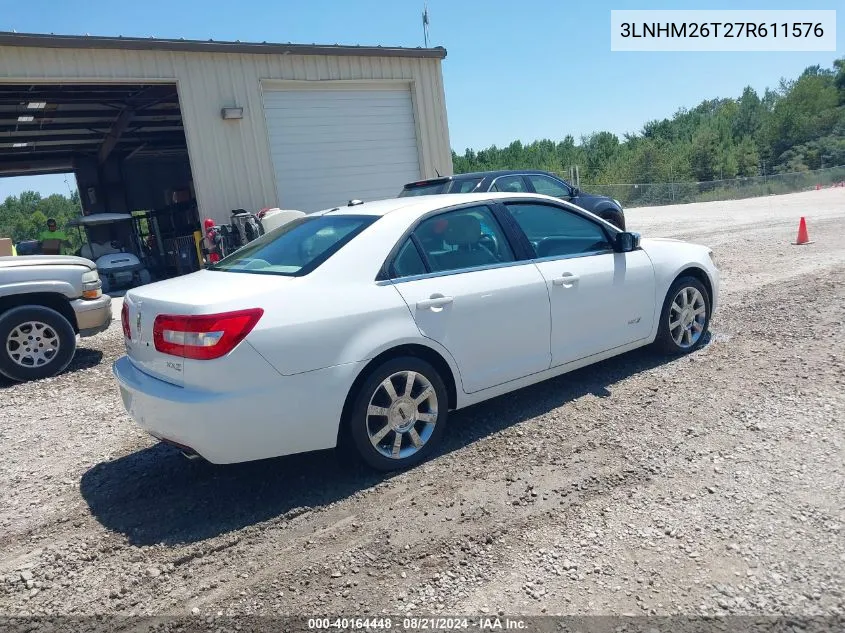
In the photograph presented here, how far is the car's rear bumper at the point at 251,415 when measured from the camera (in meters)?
3.31

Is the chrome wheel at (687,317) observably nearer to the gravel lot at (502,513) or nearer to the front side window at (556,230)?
the gravel lot at (502,513)

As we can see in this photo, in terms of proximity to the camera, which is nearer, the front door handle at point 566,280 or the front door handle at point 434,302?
the front door handle at point 434,302

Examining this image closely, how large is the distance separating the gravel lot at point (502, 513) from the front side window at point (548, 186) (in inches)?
255

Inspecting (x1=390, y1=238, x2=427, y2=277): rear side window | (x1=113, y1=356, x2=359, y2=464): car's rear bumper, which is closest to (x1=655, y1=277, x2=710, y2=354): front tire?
(x1=390, y1=238, x2=427, y2=277): rear side window

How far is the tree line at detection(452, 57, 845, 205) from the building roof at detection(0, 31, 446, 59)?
1872 inches

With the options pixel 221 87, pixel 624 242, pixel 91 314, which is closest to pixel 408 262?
pixel 624 242

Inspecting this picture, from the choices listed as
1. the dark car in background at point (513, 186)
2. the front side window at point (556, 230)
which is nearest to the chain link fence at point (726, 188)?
the dark car in background at point (513, 186)

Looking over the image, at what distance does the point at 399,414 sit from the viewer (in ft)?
12.6

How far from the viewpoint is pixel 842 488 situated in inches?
128

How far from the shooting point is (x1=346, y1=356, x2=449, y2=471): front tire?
3672mm

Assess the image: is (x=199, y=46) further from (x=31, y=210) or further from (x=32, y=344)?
(x=31, y=210)

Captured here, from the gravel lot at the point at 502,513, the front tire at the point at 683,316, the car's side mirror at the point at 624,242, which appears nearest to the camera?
the gravel lot at the point at 502,513

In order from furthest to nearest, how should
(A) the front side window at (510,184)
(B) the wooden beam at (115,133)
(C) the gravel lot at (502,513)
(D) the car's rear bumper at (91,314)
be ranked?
(B) the wooden beam at (115,133), (A) the front side window at (510,184), (D) the car's rear bumper at (91,314), (C) the gravel lot at (502,513)

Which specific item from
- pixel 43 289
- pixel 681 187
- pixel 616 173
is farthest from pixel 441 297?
pixel 616 173
